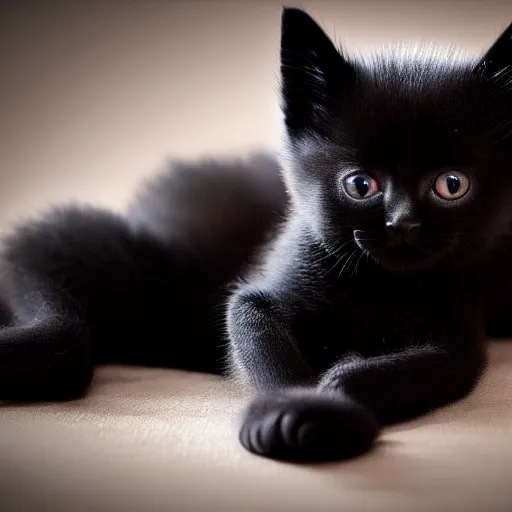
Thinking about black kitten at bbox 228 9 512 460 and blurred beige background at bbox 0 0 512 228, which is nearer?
black kitten at bbox 228 9 512 460

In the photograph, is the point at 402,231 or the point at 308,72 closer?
the point at 402,231

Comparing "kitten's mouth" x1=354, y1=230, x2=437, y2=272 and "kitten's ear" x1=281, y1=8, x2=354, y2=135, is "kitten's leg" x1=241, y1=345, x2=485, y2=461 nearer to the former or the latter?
"kitten's mouth" x1=354, y1=230, x2=437, y2=272

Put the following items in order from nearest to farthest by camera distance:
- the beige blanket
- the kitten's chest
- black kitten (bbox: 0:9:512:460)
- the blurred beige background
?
the beige blanket → black kitten (bbox: 0:9:512:460) → the kitten's chest → the blurred beige background

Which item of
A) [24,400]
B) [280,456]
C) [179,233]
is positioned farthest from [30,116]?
[280,456]

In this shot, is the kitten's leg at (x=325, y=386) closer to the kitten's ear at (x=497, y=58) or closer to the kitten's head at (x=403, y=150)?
the kitten's head at (x=403, y=150)

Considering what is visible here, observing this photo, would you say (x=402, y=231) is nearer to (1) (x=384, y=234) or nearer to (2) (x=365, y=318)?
(1) (x=384, y=234)

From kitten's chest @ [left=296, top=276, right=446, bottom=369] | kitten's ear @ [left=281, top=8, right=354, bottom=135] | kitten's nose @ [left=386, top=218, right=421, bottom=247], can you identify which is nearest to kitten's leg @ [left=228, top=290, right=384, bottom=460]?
kitten's chest @ [left=296, top=276, right=446, bottom=369]

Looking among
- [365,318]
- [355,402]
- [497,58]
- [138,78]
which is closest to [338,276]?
[365,318]
